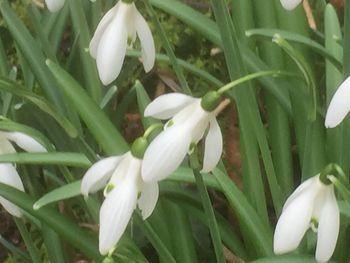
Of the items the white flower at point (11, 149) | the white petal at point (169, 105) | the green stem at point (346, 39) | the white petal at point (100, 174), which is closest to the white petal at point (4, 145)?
the white flower at point (11, 149)

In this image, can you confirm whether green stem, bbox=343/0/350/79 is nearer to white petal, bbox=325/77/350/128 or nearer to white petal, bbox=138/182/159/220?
white petal, bbox=325/77/350/128

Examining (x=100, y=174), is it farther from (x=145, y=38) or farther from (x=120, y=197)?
(x=145, y=38)

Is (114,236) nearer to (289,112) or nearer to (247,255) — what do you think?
(247,255)

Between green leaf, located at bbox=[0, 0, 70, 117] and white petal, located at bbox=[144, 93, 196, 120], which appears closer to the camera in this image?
white petal, located at bbox=[144, 93, 196, 120]

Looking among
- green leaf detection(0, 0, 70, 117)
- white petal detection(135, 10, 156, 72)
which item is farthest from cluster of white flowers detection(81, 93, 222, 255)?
green leaf detection(0, 0, 70, 117)

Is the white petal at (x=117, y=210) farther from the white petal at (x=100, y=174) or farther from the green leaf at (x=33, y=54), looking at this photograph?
the green leaf at (x=33, y=54)
